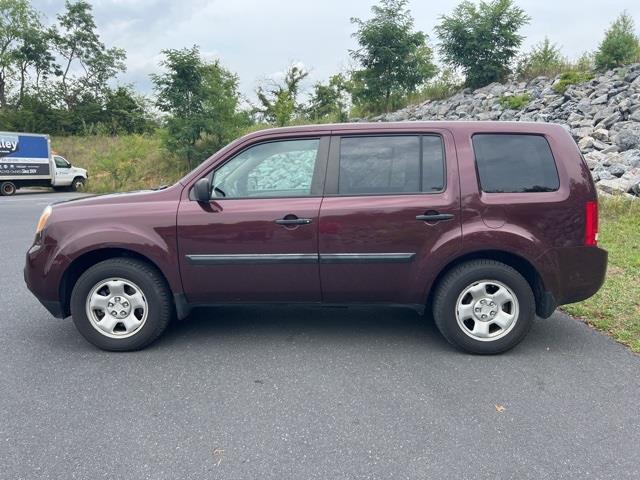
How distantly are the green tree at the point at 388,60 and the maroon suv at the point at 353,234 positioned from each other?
1758cm

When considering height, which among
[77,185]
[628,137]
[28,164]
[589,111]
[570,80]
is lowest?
[77,185]

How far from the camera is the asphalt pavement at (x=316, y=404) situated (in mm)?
2592

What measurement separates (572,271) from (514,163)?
37.0 inches

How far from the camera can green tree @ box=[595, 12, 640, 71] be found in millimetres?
16609

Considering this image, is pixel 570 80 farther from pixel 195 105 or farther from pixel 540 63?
pixel 195 105

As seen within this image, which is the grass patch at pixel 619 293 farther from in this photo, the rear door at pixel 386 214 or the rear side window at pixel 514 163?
the rear door at pixel 386 214

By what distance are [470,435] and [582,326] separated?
233 centimetres

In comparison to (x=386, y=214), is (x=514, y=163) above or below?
above

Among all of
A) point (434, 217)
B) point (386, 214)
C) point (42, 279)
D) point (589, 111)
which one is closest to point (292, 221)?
point (386, 214)

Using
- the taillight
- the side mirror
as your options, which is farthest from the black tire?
the taillight

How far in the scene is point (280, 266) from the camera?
3.94 metres

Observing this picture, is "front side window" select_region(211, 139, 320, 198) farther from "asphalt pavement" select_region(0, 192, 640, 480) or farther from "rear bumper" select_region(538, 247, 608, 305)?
"rear bumper" select_region(538, 247, 608, 305)

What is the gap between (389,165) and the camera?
3.98 m

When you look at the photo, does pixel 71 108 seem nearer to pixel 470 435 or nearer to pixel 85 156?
pixel 85 156
